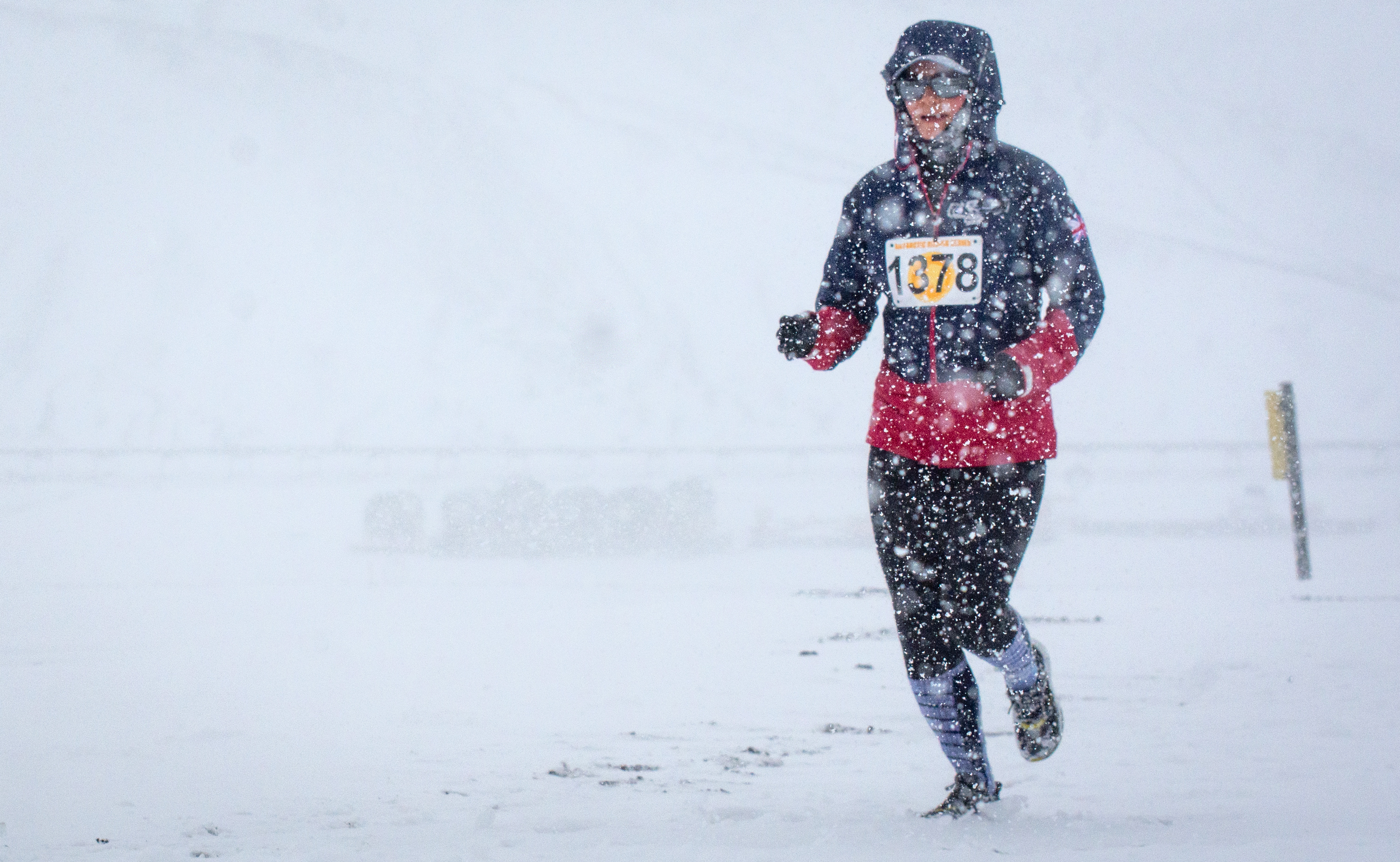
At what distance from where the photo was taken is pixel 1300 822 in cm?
204

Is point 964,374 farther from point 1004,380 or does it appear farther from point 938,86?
point 938,86

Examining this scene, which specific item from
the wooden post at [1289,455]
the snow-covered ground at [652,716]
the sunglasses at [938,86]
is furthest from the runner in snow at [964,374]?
the wooden post at [1289,455]

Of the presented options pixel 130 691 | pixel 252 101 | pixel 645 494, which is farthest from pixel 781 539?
pixel 252 101

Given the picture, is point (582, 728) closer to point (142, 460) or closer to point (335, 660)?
point (335, 660)

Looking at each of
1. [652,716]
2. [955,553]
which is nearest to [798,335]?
[955,553]

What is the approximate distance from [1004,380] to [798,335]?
1.50 feet

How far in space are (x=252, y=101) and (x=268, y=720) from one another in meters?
96.7

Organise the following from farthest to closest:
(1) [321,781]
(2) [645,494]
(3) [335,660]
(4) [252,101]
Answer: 1. (4) [252,101]
2. (2) [645,494]
3. (3) [335,660]
4. (1) [321,781]

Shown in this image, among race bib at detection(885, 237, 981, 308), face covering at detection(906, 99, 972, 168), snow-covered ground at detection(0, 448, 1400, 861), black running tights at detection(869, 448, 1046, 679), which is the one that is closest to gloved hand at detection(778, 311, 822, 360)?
race bib at detection(885, 237, 981, 308)

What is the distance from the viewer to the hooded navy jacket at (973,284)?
7.29 feet

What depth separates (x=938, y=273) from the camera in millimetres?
2262

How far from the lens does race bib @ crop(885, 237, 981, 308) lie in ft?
7.36

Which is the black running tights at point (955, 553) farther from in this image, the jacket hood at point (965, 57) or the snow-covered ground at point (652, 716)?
the jacket hood at point (965, 57)

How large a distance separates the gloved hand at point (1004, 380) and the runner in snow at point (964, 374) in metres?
0.10
